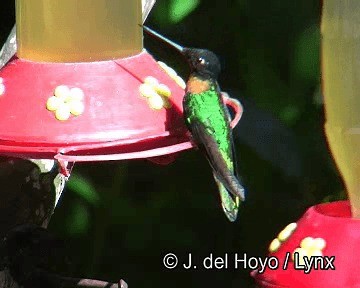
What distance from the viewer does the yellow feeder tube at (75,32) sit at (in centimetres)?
219

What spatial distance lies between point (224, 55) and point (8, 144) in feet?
5.00

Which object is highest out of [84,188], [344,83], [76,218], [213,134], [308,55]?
[344,83]

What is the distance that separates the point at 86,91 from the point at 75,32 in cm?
24

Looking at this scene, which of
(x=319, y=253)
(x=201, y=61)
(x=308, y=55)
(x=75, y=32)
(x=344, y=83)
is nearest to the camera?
(x=319, y=253)

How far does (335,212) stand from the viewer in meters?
1.97

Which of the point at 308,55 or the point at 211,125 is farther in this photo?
the point at 308,55

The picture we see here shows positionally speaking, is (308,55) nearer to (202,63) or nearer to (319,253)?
(202,63)

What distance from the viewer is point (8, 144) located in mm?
1931

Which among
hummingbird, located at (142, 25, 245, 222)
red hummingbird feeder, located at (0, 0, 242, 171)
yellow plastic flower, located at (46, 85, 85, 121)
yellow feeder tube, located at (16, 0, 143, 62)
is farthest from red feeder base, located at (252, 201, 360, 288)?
yellow feeder tube, located at (16, 0, 143, 62)

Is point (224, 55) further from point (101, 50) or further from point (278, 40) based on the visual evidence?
point (101, 50)

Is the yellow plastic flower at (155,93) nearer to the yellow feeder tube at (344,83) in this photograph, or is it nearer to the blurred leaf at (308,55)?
the yellow feeder tube at (344,83)

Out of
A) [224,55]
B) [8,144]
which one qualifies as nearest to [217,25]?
[224,55]

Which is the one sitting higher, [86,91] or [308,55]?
[86,91]

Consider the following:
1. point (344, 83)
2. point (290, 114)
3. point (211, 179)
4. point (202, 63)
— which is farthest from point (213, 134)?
point (211, 179)
